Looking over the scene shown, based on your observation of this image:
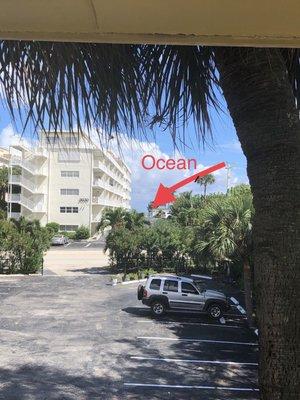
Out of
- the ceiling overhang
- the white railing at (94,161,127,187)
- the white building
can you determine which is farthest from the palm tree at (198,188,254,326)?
the white railing at (94,161,127,187)

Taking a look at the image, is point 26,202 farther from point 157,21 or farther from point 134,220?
point 157,21

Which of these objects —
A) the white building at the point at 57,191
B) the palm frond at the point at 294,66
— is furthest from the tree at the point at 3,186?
the palm frond at the point at 294,66

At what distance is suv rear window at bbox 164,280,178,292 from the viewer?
Result: 70.6ft

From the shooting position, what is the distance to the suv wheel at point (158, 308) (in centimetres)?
2114

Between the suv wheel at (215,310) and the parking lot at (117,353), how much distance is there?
37cm

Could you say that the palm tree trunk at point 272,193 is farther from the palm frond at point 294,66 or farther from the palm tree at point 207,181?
the palm tree at point 207,181

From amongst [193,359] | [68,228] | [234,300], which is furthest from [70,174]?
[193,359]

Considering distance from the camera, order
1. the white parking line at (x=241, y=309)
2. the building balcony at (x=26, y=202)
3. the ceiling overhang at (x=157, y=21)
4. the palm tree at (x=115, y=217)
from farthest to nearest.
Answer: the building balcony at (x=26, y=202) → the palm tree at (x=115, y=217) → the white parking line at (x=241, y=309) → the ceiling overhang at (x=157, y=21)

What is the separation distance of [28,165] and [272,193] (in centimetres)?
6766

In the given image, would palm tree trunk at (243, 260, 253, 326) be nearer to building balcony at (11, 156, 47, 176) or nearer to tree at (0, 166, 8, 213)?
building balcony at (11, 156, 47, 176)

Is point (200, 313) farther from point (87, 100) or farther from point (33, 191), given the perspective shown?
point (33, 191)

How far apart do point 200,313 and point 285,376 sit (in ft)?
64.6

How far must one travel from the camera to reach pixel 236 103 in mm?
2361

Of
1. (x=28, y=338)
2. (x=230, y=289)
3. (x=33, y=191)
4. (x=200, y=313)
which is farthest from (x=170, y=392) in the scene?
(x=33, y=191)
